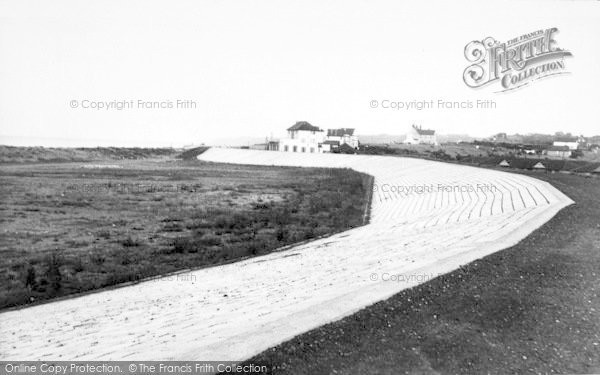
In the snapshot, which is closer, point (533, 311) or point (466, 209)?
point (533, 311)

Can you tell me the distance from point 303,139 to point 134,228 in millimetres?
73230

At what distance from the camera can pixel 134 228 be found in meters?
17.9

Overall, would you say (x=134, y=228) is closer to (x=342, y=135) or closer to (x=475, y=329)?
(x=475, y=329)

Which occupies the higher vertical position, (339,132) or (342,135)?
(339,132)

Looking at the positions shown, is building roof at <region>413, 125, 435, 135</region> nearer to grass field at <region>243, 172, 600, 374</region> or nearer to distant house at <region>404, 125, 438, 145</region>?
distant house at <region>404, 125, 438, 145</region>

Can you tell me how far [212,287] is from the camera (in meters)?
9.86

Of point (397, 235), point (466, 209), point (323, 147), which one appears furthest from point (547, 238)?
point (323, 147)

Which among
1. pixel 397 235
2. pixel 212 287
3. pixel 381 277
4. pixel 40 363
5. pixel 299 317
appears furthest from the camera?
pixel 397 235

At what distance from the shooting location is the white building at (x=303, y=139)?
85.3 metres

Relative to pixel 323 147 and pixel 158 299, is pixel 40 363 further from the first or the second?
pixel 323 147

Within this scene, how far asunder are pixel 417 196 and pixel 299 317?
17602mm

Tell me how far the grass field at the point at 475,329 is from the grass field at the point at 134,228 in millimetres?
6873

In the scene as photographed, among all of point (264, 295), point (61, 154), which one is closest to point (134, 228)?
point (264, 295)

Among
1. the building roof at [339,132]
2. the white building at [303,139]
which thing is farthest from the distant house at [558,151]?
the building roof at [339,132]
